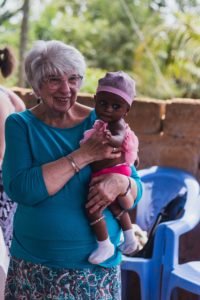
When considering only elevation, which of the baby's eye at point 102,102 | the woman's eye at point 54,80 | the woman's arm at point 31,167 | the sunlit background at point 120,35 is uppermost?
the sunlit background at point 120,35

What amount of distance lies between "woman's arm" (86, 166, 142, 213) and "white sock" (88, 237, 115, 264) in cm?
11

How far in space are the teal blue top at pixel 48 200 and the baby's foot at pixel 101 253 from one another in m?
0.03

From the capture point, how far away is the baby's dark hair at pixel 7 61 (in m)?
3.02

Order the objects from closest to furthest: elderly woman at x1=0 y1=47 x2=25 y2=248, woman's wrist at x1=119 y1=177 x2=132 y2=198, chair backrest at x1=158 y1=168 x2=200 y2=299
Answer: woman's wrist at x1=119 y1=177 x2=132 y2=198 → elderly woman at x1=0 y1=47 x2=25 y2=248 → chair backrest at x1=158 y1=168 x2=200 y2=299

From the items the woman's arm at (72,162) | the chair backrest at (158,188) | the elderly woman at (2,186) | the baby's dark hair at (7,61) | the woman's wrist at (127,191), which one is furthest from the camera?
the chair backrest at (158,188)

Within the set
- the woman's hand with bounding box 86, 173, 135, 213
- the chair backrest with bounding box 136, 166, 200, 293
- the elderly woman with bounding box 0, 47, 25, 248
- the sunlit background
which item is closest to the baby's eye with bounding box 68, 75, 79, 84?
the woman's hand with bounding box 86, 173, 135, 213

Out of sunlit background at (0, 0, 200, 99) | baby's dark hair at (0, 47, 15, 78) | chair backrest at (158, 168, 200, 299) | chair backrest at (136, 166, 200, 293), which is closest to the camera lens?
chair backrest at (158, 168, 200, 299)

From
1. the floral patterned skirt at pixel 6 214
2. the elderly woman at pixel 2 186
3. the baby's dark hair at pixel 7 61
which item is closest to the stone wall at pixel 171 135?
the baby's dark hair at pixel 7 61

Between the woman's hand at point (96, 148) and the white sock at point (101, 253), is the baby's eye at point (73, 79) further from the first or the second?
the white sock at point (101, 253)

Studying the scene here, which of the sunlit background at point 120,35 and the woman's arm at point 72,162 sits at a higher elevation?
the sunlit background at point 120,35

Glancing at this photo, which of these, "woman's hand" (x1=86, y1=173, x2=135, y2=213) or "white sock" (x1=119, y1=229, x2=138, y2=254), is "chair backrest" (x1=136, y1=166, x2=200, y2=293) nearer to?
"white sock" (x1=119, y1=229, x2=138, y2=254)

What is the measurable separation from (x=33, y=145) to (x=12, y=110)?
84cm

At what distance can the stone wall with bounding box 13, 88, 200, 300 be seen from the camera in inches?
127

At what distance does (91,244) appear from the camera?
1.93m
